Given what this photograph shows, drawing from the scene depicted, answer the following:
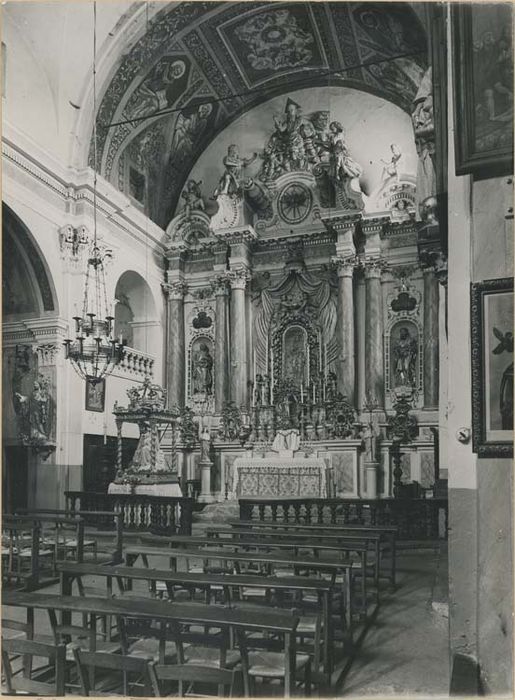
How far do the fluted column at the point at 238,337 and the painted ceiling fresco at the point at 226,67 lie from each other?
2.48 metres

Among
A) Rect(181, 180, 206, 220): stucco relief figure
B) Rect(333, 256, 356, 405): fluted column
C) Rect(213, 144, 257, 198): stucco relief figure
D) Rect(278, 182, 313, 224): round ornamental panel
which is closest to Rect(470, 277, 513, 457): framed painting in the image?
Rect(333, 256, 356, 405): fluted column

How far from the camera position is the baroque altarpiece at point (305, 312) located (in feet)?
41.3

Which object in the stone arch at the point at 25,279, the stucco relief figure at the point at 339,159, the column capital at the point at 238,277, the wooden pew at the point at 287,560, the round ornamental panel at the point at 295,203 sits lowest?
the wooden pew at the point at 287,560

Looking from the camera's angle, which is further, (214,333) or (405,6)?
(214,333)

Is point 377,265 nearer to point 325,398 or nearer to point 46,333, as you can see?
point 325,398

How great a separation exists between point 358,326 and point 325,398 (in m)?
1.66

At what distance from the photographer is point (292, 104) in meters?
14.6

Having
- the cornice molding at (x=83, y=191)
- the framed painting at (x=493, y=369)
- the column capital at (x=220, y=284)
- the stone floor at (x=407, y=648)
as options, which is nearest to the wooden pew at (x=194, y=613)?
the stone floor at (x=407, y=648)

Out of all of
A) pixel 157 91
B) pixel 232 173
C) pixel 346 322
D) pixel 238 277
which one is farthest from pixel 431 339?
pixel 157 91

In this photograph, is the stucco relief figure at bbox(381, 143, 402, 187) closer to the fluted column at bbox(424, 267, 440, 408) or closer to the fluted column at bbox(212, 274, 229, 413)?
the fluted column at bbox(424, 267, 440, 408)

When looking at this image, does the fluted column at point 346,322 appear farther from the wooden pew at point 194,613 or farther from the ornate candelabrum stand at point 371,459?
the wooden pew at point 194,613

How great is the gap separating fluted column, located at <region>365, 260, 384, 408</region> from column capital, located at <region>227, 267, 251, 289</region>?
8.42ft

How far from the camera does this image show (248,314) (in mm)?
14508

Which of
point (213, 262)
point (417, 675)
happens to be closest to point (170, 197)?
point (213, 262)
